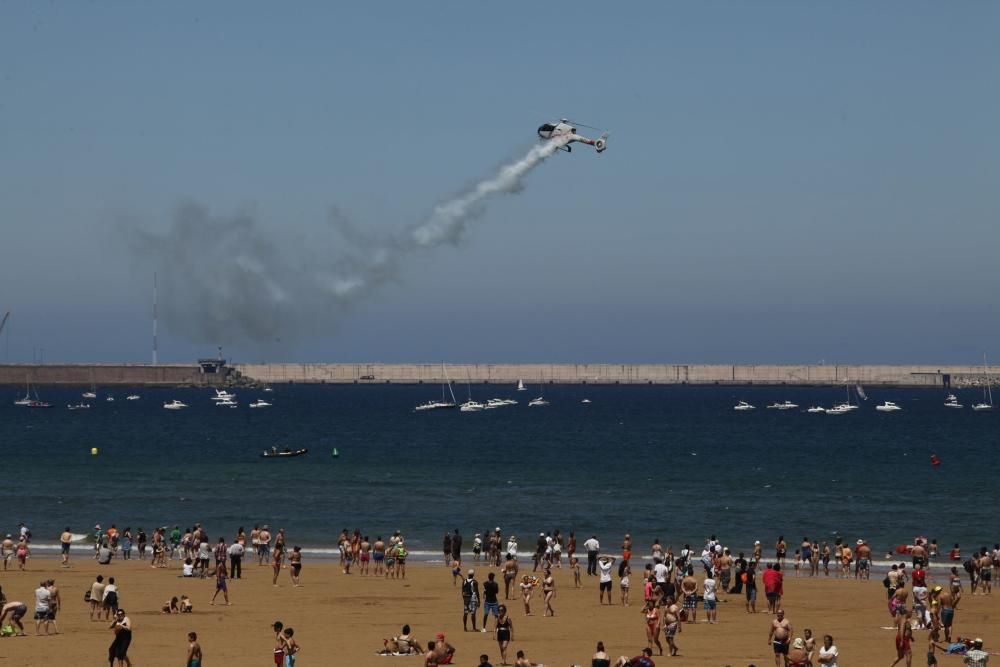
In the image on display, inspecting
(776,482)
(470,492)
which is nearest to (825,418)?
(776,482)

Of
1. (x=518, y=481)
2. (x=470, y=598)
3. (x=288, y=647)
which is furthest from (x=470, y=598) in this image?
(x=518, y=481)

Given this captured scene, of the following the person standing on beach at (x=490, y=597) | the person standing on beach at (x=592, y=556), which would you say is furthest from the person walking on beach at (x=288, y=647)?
the person standing on beach at (x=592, y=556)

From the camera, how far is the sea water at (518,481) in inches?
2527

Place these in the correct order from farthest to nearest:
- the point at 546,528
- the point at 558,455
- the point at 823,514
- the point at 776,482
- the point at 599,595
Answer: the point at 558,455
the point at 776,482
the point at 823,514
the point at 546,528
the point at 599,595

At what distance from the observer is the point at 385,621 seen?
35281 mm

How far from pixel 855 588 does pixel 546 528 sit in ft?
71.2

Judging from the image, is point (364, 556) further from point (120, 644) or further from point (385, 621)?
point (120, 644)

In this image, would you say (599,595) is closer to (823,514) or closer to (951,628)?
(951,628)

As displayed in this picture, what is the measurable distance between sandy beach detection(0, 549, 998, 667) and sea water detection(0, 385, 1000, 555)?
42.8 ft

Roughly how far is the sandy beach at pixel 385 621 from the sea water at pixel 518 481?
13.0 meters

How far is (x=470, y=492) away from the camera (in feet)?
258

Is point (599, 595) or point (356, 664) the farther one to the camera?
point (599, 595)

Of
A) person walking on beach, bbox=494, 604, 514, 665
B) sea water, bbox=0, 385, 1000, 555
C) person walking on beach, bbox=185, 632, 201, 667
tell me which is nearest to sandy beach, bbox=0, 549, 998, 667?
person walking on beach, bbox=494, 604, 514, 665

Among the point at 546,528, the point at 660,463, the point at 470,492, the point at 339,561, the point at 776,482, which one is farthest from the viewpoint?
the point at 660,463
